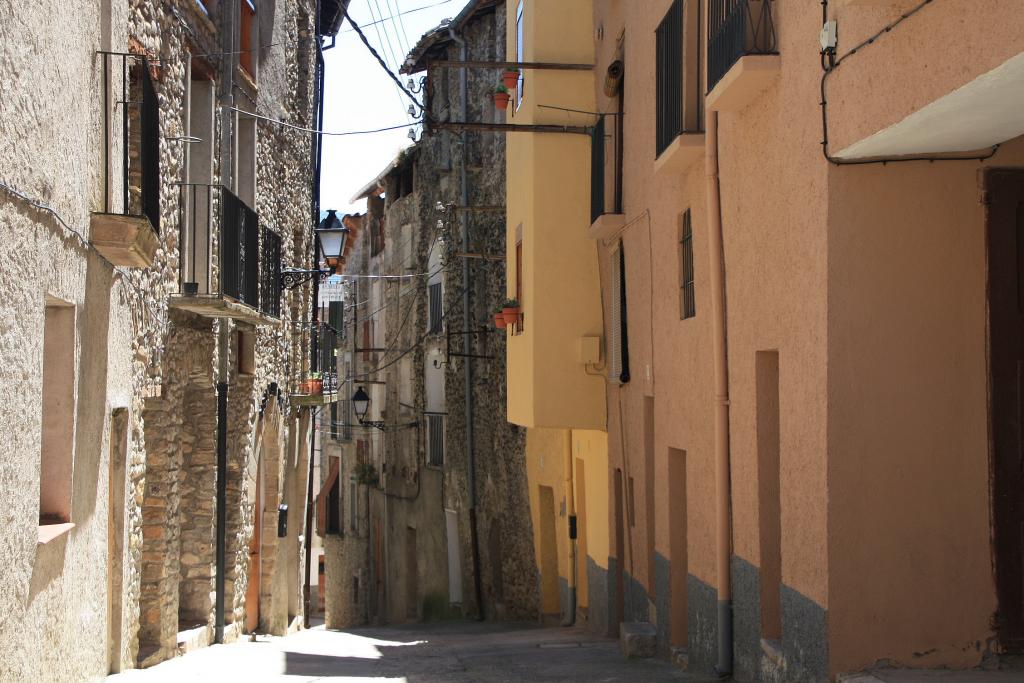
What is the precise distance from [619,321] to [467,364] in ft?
31.9

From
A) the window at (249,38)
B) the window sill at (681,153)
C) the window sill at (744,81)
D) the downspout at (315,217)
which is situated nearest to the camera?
the window sill at (744,81)

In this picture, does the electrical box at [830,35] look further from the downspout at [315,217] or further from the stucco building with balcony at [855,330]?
the downspout at [315,217]

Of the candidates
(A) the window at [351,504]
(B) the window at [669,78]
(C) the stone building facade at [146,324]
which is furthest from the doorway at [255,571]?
(A) the window at [351,504]

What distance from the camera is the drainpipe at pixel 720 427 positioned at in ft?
28.3

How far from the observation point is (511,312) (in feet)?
48.2

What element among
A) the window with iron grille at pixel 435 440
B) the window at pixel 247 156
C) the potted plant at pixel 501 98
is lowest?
the window with iron grille at pixel 435 440

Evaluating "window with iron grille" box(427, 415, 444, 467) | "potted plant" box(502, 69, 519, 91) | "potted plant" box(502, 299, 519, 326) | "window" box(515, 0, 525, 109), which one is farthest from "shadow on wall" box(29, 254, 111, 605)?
"window with iron grille" box(427, 415, 444, 467)

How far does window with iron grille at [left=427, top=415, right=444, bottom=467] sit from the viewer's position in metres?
24.8

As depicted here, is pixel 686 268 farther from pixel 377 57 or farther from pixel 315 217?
pixel 315 217

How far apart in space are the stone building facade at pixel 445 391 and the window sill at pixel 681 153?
7.71m

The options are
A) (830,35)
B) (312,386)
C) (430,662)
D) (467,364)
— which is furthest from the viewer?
(467,364)

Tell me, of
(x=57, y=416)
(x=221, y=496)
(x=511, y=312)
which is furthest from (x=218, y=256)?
(x=57, y=416)

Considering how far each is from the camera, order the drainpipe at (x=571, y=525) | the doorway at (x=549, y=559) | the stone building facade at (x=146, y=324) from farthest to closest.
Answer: the doorway at (x=549, y=559) < the drainpipe at (x=571, y=525) < the stone building facade at (x=146, y=324)

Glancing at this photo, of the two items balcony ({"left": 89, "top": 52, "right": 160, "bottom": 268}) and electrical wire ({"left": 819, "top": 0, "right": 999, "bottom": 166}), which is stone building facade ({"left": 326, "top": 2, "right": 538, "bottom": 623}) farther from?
electrical wire ({"left": 819, "top": 0, "right": 999, "bottom": 166})
